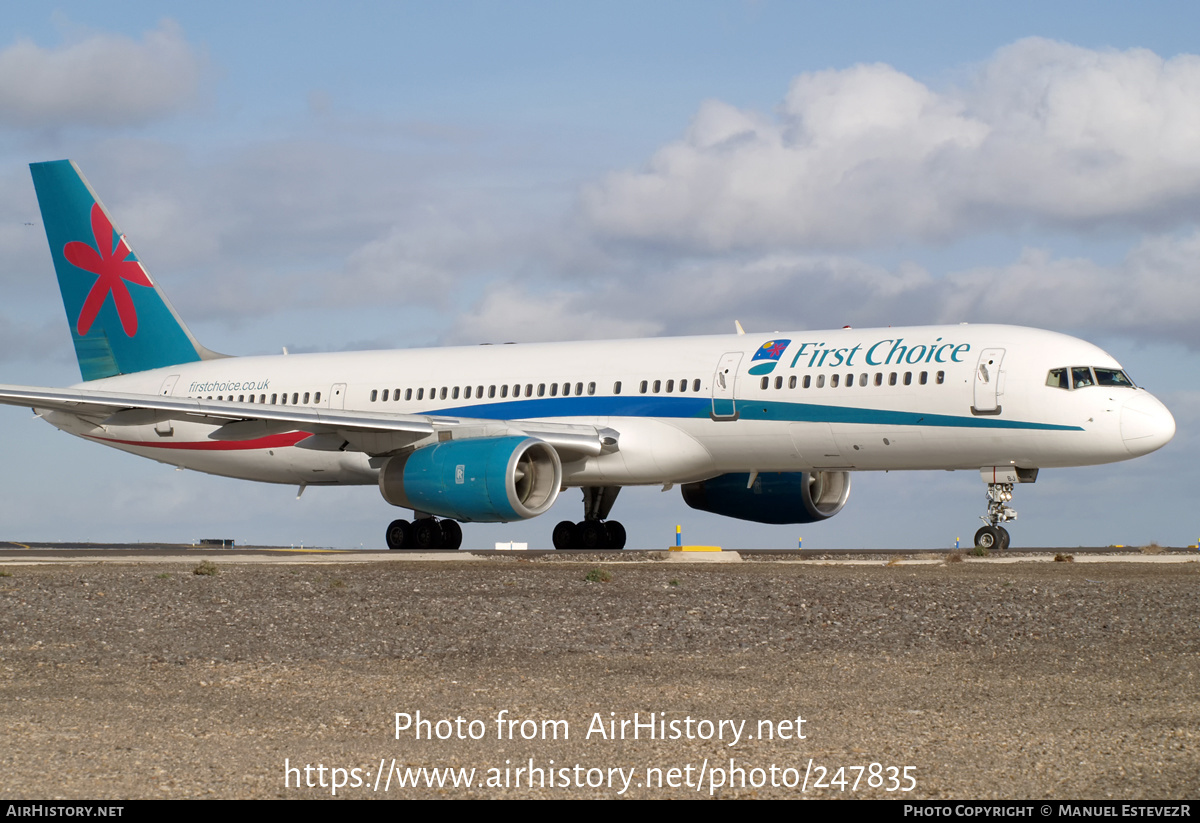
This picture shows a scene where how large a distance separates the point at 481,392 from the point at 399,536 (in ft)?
10.6

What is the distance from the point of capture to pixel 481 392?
25.9 metres

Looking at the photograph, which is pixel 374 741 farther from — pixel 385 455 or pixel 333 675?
pixel 385 455

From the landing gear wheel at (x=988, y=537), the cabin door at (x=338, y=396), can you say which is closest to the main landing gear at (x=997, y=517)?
the landing gear wheel at (x=988, y=537)

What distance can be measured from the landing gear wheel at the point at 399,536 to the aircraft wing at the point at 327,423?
2.15 metres

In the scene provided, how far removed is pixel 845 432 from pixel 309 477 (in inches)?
469

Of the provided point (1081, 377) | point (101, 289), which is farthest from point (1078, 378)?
point (101, 289)

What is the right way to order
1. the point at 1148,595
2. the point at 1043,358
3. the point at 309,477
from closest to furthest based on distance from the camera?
1. the point at 1148,595
2. the point at 1043,358
3. the point at 309,477

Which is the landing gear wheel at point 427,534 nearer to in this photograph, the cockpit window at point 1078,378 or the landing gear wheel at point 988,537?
the landing gear wheel at point 988,537

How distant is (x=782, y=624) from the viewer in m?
11.5

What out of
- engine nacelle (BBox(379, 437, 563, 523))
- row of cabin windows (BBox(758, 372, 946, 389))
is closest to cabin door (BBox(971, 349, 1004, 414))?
row of cabin windows (BBox(758, 372, 946, 389))

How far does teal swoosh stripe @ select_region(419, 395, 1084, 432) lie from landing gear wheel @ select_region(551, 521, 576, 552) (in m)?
3.15

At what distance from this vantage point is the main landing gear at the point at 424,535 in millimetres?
25438
